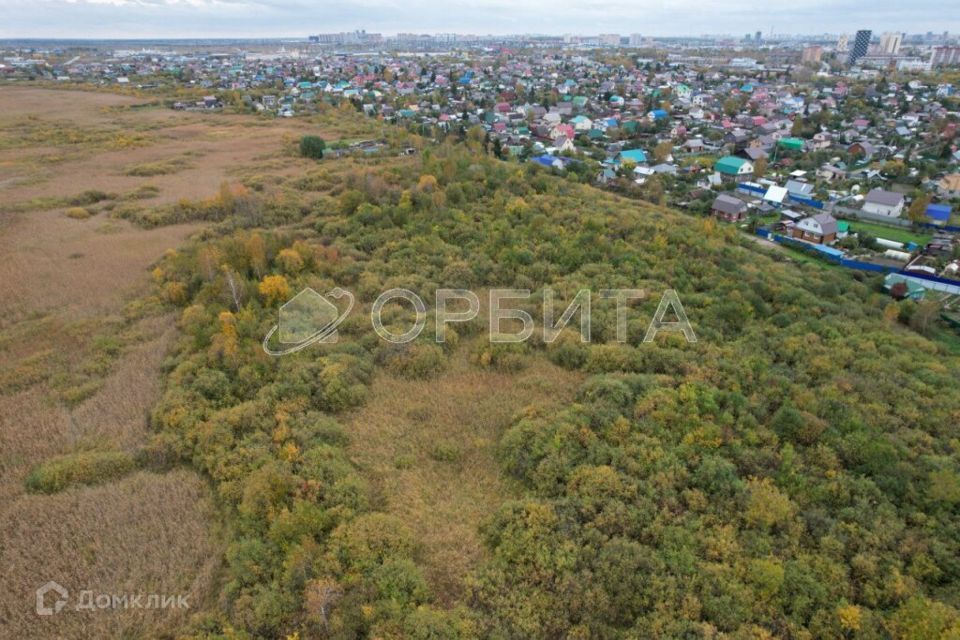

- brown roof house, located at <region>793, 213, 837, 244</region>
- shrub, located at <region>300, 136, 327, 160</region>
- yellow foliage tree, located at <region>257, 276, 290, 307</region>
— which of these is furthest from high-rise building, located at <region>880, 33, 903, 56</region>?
yellow foliage tree, located at <region>257, 276, 290, 307</region>

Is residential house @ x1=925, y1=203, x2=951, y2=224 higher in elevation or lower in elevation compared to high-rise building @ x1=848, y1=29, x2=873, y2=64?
lower

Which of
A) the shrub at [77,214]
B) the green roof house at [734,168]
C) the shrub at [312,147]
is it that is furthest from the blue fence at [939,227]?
the shrub at [77,214]

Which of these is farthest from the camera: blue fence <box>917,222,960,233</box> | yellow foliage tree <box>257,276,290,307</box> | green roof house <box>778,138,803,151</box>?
green roof house <box>778,138,803,151</box>

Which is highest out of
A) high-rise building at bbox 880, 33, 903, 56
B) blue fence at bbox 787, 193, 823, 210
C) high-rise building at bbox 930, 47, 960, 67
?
high-rise building at bbox 880, 33, 903, 56

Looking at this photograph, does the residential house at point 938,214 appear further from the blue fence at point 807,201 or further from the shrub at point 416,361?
the shrub at point 416,361

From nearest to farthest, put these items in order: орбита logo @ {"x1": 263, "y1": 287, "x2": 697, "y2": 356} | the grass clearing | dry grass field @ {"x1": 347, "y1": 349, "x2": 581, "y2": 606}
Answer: dry grass field @ {"x1": 347, "y1": 349, "x2": 581, "y2": 606}
орбита logo @ {"x1": 263, "y1": 287, "x2": 697, "y2": 356}
the grass clearing

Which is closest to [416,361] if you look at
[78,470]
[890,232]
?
[78,470]

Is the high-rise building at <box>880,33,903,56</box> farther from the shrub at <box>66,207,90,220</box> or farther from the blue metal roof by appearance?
the shrub at <box>66,207,90,220</box>

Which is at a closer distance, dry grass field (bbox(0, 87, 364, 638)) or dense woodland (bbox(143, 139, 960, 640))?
dense woodland (bbox(143, 139, 960, 640))
